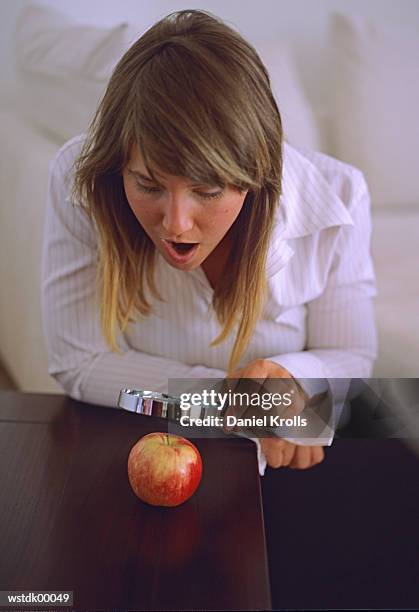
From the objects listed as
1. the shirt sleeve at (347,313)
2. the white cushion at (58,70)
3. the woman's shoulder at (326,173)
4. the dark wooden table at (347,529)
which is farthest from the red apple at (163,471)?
the white cushion at (58,70)

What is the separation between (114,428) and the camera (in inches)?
31.1

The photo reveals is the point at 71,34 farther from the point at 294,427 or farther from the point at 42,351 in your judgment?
the point at 294,427

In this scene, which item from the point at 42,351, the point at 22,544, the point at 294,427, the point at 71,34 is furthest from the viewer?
Answer: the point at 42,351

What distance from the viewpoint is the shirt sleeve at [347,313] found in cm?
87

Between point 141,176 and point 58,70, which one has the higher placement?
point 58,70

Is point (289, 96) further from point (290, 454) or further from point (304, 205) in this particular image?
point (290, 454)

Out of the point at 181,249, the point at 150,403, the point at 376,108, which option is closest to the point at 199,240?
the point at 181,249

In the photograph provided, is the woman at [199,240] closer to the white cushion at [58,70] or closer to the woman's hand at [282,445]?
the woman's hand at [282,445]

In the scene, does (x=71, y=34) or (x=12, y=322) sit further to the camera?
(x=12, y=322)

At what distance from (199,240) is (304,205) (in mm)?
189

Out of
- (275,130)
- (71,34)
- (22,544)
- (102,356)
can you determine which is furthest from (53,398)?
(71,34)

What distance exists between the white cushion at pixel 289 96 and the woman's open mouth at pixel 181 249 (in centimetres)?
43

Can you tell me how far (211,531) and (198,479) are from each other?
49mm

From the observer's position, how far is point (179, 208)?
2.10ft
